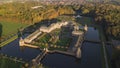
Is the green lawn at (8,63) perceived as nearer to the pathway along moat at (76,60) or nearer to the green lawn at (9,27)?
the pathway along moat at (76,60)

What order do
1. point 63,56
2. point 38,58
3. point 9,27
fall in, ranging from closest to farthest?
point 38,58
point 63,56
point 9,27

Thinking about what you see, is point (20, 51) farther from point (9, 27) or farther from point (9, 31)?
point (9, 27)

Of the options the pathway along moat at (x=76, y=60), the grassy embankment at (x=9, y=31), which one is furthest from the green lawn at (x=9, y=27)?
the pathway along moat at (x=76, y=60)

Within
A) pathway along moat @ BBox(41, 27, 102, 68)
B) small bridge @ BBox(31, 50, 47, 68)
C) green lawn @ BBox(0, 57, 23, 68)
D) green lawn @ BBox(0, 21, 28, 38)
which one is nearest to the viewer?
green lawn @ BBox(0, 57, 23, 68)

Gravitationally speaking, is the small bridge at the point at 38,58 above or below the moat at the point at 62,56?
above

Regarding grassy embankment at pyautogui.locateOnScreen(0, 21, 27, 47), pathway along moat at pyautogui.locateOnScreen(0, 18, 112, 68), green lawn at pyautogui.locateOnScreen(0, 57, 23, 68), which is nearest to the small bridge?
pathway along moat at pyautogui.locateOnScreen(0, 18, 112, 68)

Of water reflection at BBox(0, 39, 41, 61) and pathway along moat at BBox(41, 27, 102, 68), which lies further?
water reflection at BBox(0, 39, 41, 61)

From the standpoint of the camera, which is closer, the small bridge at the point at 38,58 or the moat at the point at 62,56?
the small bridge at the point at 38,58

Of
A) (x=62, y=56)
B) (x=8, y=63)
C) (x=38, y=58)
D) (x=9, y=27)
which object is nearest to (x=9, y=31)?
(x=9, y=27)

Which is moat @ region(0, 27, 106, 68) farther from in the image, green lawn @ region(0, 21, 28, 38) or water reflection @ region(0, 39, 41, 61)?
green lawn @ region(0, 21, 28, 38)

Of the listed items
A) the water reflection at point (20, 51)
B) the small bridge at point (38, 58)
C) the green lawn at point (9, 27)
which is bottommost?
the water reflection at point (20, 51)

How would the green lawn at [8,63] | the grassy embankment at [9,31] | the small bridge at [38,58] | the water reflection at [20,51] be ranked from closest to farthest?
the green lawn at [8,63] → the small bridge at [38,58] → the water reflection at [20,51] → the grassy embankment at [9,31]
